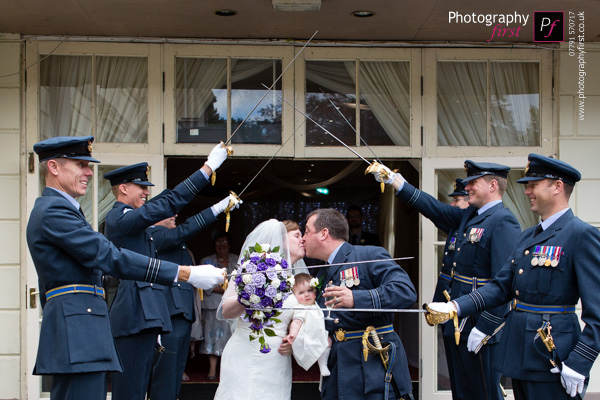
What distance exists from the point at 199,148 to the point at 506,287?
269 cm

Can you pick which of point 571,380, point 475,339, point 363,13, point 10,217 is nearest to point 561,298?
point 571,380

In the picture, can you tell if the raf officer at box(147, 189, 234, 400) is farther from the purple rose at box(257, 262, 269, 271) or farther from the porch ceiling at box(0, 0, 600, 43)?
the porch ceiling at box(0, 0, 600, 43)

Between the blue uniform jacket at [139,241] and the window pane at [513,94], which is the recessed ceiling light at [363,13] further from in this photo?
the blue uniform jacket at [139,241]

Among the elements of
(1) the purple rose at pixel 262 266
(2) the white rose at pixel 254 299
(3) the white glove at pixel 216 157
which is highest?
(3) the white glove at pixel 216 157

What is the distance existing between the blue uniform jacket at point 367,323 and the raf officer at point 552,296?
24 centimetres

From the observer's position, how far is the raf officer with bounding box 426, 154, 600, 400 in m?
2.97

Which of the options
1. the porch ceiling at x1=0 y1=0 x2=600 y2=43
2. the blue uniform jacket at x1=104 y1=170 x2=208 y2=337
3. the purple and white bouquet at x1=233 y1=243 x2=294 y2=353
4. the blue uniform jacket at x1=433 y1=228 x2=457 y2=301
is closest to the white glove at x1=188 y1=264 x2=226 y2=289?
the purple and white bouquet at x1=233 y1=243 x2=294 y2=353

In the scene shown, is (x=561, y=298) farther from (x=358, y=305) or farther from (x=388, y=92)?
(x=388, y=92)

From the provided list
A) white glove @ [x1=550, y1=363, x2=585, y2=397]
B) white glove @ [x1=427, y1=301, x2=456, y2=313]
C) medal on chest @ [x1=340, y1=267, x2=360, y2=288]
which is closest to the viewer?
white glove @ [x1=550, y1=363, x2=585, y2=397]

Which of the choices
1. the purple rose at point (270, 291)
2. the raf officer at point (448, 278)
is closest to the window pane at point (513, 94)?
the raf officer at point (448, 278)

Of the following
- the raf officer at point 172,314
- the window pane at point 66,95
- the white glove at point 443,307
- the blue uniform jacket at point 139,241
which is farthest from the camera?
the window pane at point 66,95

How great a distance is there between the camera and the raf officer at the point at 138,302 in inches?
160

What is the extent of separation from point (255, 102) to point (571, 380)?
10.7 ft

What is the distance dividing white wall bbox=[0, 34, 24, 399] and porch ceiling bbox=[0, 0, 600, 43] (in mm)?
311
